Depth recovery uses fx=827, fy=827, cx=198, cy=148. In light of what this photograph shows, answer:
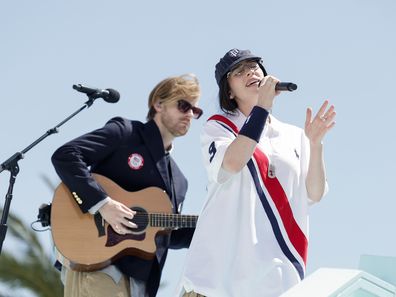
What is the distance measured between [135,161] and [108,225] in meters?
0.44

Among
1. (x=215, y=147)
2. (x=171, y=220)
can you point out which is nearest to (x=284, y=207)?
(x=215, y=147)

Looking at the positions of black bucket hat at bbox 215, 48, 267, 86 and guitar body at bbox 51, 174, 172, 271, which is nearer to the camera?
black bucket hat at bbox 215, 48, 267, 86

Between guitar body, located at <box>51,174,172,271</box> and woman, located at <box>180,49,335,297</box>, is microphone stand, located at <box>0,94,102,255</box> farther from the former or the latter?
woman, located at <box>180,49,335,297</box>

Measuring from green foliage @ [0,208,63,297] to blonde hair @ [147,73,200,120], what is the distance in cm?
577

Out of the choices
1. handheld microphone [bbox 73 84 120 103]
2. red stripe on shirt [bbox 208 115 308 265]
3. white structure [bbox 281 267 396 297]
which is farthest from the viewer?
handheld microphone [bbox 73 84 120 103]

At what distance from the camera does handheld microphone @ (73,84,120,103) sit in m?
5.52

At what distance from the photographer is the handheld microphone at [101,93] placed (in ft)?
18.1

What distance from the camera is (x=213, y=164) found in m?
3.75

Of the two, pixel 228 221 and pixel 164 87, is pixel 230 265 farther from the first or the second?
pixel 164 87

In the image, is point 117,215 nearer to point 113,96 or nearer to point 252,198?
point 113,96

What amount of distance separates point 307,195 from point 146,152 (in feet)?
5.14

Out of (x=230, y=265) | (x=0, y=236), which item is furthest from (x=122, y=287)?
(x=230, y=265)

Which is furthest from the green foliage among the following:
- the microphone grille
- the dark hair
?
the dark hair

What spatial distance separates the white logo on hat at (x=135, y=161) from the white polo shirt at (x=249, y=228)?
135cm
